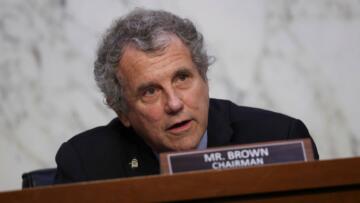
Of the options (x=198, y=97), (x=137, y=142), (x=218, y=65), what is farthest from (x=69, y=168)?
(x=218, y=65)

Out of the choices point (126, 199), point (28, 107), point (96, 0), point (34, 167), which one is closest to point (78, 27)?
point (96, 0)

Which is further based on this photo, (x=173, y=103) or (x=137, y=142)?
(x=137, y=142)

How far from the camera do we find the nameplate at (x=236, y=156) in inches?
46.2

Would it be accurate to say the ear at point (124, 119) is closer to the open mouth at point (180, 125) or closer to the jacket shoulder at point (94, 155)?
the jacket shoulder at point (94, 155)

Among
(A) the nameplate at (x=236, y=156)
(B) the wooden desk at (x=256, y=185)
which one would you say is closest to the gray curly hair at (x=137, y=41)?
(A) the nameplate at (x=236, y=156)

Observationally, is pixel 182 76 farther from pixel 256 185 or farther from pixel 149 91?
pixel 256 185

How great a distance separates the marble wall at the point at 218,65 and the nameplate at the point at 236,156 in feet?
4.07

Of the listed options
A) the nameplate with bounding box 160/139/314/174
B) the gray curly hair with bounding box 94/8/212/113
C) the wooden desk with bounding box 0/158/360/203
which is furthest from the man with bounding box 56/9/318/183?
the wooden desk with bounding box 0/158/360/203

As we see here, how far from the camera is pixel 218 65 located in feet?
8.02

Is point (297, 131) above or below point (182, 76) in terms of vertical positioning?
below

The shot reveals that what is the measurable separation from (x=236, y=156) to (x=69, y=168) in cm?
75

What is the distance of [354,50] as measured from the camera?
2457 mm

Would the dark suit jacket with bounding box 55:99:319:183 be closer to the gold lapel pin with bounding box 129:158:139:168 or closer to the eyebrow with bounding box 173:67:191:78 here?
the gold lapel pin with bounding box 129:158:139:168

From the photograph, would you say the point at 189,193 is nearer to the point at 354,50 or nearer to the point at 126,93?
the point at 126,93
